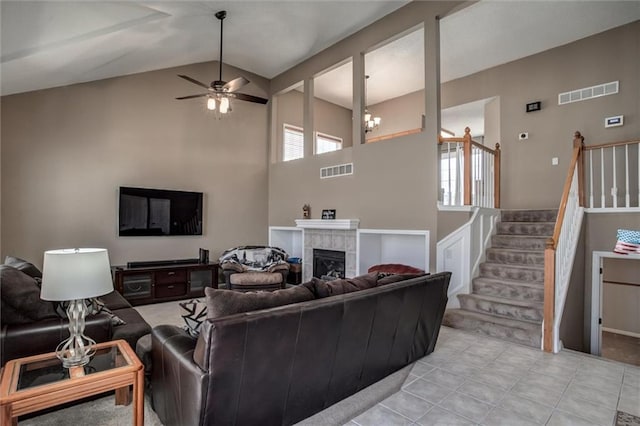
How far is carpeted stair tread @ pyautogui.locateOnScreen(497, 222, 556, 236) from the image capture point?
500cm

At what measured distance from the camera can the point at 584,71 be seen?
5.44 metres

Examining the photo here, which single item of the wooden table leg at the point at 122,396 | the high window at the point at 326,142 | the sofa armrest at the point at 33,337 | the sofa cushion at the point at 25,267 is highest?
the high window at the point at 326,142

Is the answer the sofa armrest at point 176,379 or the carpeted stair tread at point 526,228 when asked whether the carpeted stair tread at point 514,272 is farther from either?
the sofa armrest at point 176,379

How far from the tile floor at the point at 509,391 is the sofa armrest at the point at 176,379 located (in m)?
1.12

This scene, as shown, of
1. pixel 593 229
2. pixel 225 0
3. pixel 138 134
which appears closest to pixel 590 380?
pixel 593 229

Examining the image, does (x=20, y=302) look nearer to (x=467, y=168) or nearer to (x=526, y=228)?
(x=467, y=168)

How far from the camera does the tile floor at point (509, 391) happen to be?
2273mm

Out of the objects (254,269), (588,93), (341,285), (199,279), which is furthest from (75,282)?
(588,93)

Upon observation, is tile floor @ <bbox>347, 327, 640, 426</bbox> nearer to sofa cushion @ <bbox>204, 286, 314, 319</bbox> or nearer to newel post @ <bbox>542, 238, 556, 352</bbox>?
newel post @ <bbox>542, 238, 556, 352</bbox>

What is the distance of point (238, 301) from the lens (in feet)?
6.17

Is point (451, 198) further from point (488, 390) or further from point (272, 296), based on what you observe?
point (272, 296)

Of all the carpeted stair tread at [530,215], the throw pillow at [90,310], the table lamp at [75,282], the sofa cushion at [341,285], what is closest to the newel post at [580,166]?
the carpeted stair tread at [530,215]

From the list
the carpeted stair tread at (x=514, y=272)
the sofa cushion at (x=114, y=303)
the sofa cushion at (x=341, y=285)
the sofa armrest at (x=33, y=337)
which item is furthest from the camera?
the carpeted stair tread at (x=514, y=272)

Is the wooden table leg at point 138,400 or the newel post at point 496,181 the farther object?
the newel post at point 496,181
